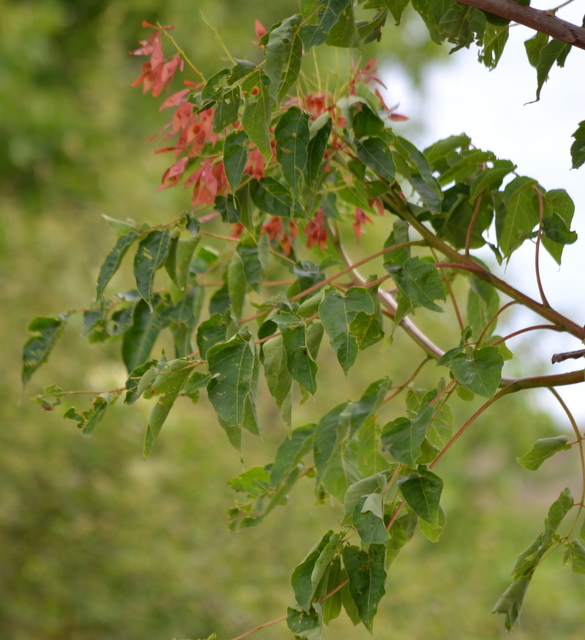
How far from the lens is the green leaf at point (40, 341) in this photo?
1.76 ft

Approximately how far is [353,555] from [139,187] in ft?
8.37

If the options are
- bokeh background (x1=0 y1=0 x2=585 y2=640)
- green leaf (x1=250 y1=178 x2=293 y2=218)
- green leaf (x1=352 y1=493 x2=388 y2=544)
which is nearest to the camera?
green leaf (x1=352 y1=493 x2=388 y2=544)

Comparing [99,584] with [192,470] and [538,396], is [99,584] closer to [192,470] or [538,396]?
[192,470]

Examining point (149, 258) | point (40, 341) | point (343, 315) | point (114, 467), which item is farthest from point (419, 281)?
point (114, 467)

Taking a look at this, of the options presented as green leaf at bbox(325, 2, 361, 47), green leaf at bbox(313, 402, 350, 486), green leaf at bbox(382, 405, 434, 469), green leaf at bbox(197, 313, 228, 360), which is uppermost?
green leaf at bbox(325, 2, 361, 47)

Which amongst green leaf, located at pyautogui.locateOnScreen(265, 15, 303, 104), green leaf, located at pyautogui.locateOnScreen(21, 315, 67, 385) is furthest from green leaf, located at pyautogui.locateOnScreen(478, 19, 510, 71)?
green leaf, located at pyautogui.locateOnScreen(21, 315, 67, 385)

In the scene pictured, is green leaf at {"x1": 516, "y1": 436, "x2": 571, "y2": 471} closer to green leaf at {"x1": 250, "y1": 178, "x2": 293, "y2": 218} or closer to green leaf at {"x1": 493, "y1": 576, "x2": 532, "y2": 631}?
green leaf at {"x1": 493, "y1": 576, "x2": 532, "y2": 631}

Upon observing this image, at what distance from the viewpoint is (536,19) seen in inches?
14.7

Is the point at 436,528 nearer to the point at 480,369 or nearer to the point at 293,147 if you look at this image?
the point at 480,369

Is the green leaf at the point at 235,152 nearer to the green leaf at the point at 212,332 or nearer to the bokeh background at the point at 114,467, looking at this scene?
the green leaf at the point at 212,332

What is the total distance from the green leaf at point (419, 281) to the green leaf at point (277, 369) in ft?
0.24

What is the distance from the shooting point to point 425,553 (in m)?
3.50

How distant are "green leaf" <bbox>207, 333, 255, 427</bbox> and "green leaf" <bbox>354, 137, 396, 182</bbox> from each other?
132 millimetres

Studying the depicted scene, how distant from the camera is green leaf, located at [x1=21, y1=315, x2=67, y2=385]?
0.54 m
